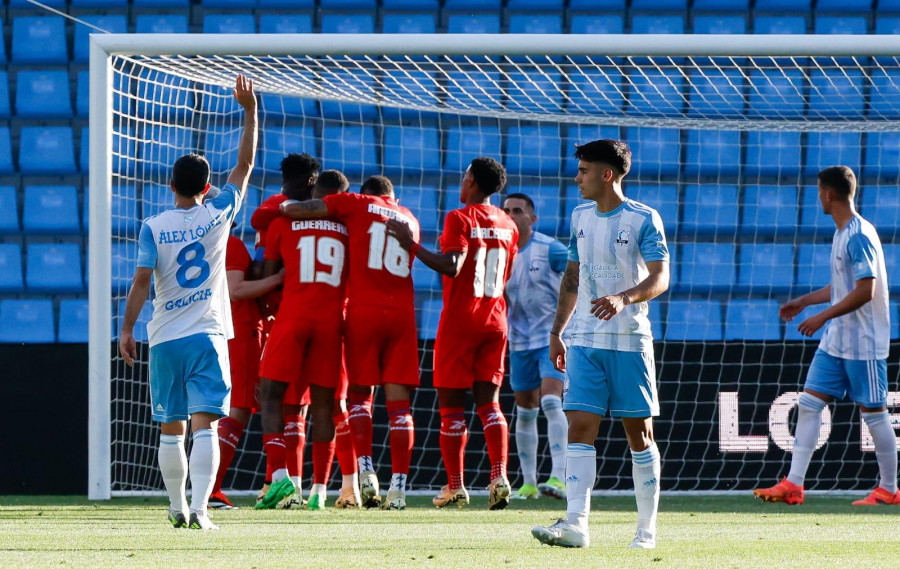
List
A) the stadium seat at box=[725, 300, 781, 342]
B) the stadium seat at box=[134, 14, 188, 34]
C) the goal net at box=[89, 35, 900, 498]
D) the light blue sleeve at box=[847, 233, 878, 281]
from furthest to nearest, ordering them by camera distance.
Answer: the stadium seat at box=[134, 14, 188, 34] < the stadium seat at box=[725, 300, 781, 342] < the goal net at box=[89, 35, 900, 498] < the light blue sleeve at box=[847, 233, 878, 281]

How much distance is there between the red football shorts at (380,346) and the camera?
602cm

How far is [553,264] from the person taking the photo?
23.4ft

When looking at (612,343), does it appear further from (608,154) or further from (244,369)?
(244,369)

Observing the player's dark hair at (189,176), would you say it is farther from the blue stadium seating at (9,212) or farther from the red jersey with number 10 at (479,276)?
the blue stadium seating at (9,212)

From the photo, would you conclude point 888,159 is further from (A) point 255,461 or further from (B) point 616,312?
(B) point 616,312

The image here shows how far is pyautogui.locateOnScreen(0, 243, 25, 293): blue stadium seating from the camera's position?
11438mm

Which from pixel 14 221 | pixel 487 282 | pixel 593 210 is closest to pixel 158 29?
pixel 14 221

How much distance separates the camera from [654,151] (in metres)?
11.7

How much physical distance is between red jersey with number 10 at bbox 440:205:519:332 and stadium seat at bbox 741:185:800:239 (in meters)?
5.76

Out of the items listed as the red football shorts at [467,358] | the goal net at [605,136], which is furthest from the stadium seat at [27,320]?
the red football shorts at [467,358]

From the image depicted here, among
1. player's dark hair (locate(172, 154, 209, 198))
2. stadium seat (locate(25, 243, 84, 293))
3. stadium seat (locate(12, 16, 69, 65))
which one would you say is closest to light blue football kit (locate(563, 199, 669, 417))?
player's dark hair (locate(172, 154, 209, 198))

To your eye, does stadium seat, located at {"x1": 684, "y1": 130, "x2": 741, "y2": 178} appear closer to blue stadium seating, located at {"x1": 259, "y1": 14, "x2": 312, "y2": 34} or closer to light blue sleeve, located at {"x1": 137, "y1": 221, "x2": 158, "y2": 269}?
blue stadium seating, located at {"x1": 259, "y1": 14, "x2": 312, "y2": 34}

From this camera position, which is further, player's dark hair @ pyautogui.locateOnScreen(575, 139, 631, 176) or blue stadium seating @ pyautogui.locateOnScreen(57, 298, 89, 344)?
blue stadium seating @ pyautogui.locateOnScreen(57, 298, 89, 344)

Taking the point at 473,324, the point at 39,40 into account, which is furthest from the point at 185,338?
the point at 39,40
